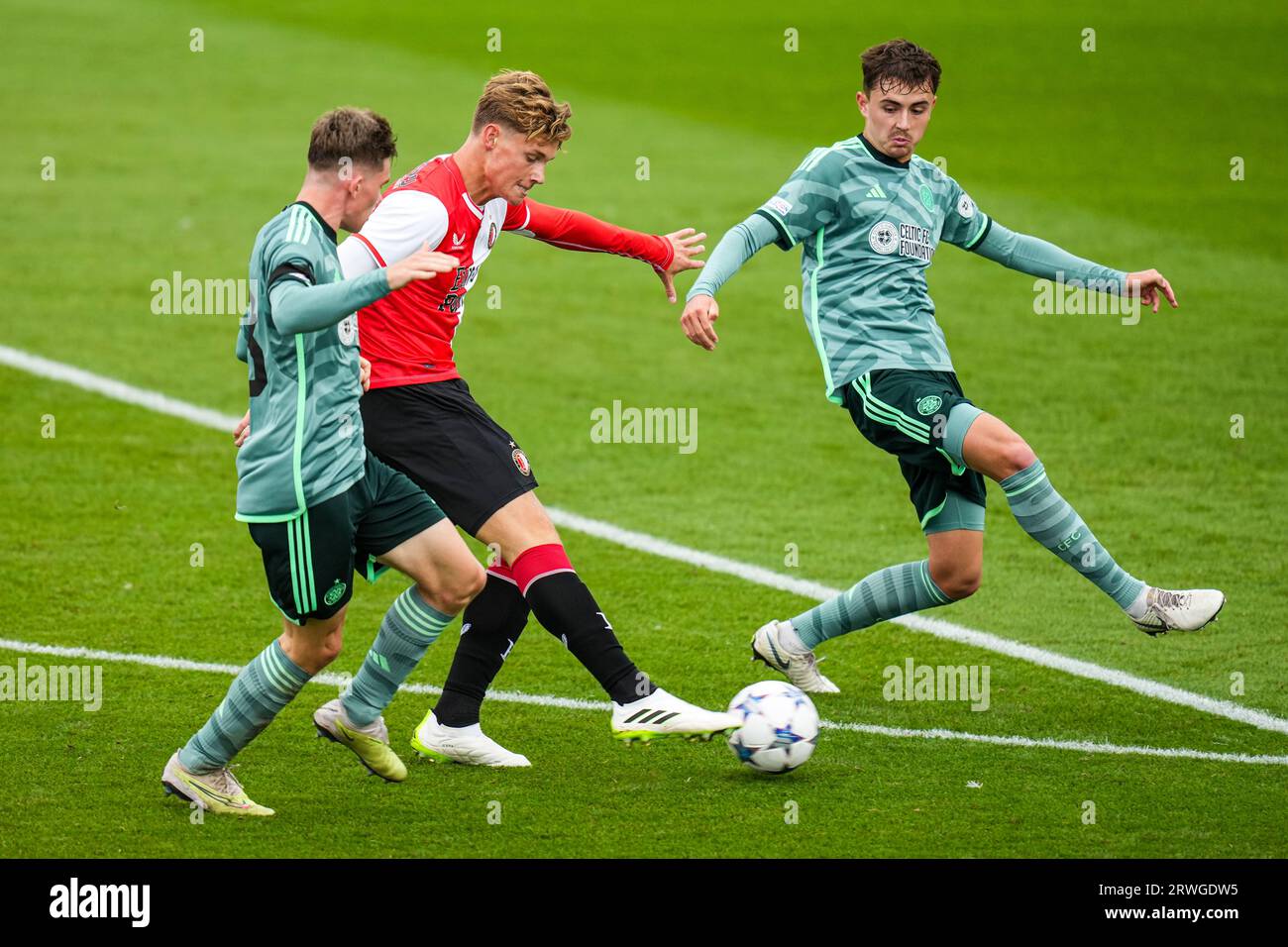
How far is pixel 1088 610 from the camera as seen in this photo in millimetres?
8109

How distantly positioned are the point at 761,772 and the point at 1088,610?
280cm

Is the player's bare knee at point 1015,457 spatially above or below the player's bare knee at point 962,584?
above

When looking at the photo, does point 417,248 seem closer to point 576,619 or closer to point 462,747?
point 576,619

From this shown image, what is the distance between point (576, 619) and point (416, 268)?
1291 mm

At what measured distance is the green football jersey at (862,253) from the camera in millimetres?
6551

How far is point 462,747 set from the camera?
6.07 metres

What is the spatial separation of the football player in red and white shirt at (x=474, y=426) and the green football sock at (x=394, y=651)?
Answer: 0.32 m

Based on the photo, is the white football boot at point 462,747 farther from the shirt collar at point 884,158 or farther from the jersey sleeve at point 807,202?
the shirt collar at point 884,158

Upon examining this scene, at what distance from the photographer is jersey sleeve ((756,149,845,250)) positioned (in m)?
6.51

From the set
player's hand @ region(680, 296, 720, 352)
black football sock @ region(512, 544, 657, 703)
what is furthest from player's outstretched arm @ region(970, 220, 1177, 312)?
black football sock @ region(512, 544, 657, 703)

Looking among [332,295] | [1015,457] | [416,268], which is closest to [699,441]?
[1015,457]

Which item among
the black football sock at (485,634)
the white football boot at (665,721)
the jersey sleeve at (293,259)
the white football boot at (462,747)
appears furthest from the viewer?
the black football sock at (485,634)

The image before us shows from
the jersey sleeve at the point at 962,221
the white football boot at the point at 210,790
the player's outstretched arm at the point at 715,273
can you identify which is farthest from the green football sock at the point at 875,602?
the white football boot at the point at 210,790
